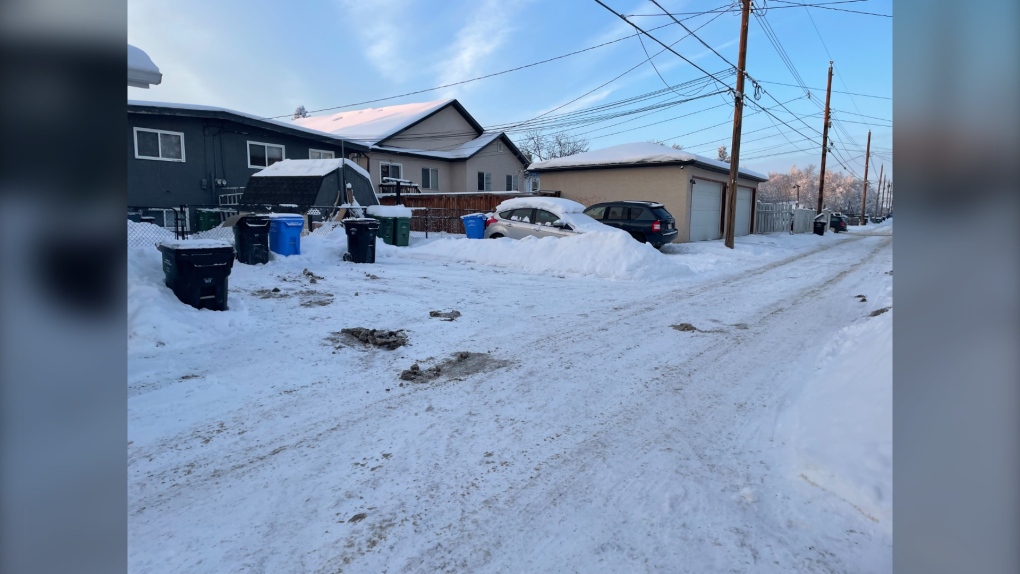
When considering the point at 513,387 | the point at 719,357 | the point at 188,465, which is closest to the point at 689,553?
the point at 513,387

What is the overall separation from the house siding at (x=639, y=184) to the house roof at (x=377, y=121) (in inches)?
401

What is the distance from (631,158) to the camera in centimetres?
2095

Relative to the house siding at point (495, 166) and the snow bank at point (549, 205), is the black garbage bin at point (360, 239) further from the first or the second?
the house siding at point (495, 166)

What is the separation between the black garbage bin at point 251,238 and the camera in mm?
10992

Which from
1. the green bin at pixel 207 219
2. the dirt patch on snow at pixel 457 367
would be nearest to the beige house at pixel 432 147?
the green bin at pixel 207 219

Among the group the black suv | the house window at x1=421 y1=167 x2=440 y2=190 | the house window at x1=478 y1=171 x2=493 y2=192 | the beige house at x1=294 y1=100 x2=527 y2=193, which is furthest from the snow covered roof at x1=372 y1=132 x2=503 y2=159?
the black suv

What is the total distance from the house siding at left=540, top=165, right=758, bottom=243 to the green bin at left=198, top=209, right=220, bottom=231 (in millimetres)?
12842

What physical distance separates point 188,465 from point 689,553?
9.42 feet

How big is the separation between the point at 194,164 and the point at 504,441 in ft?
67.5

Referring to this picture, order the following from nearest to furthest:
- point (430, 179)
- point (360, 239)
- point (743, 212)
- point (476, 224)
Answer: point (360, 239)
point (476, 224)
point (743, 212)
point (430, 179)

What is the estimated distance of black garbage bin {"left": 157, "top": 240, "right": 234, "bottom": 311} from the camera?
678 centimetres

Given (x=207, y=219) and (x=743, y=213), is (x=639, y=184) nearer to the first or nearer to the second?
(x=743, y=213)

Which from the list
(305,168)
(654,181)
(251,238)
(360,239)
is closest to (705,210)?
(654,181)
